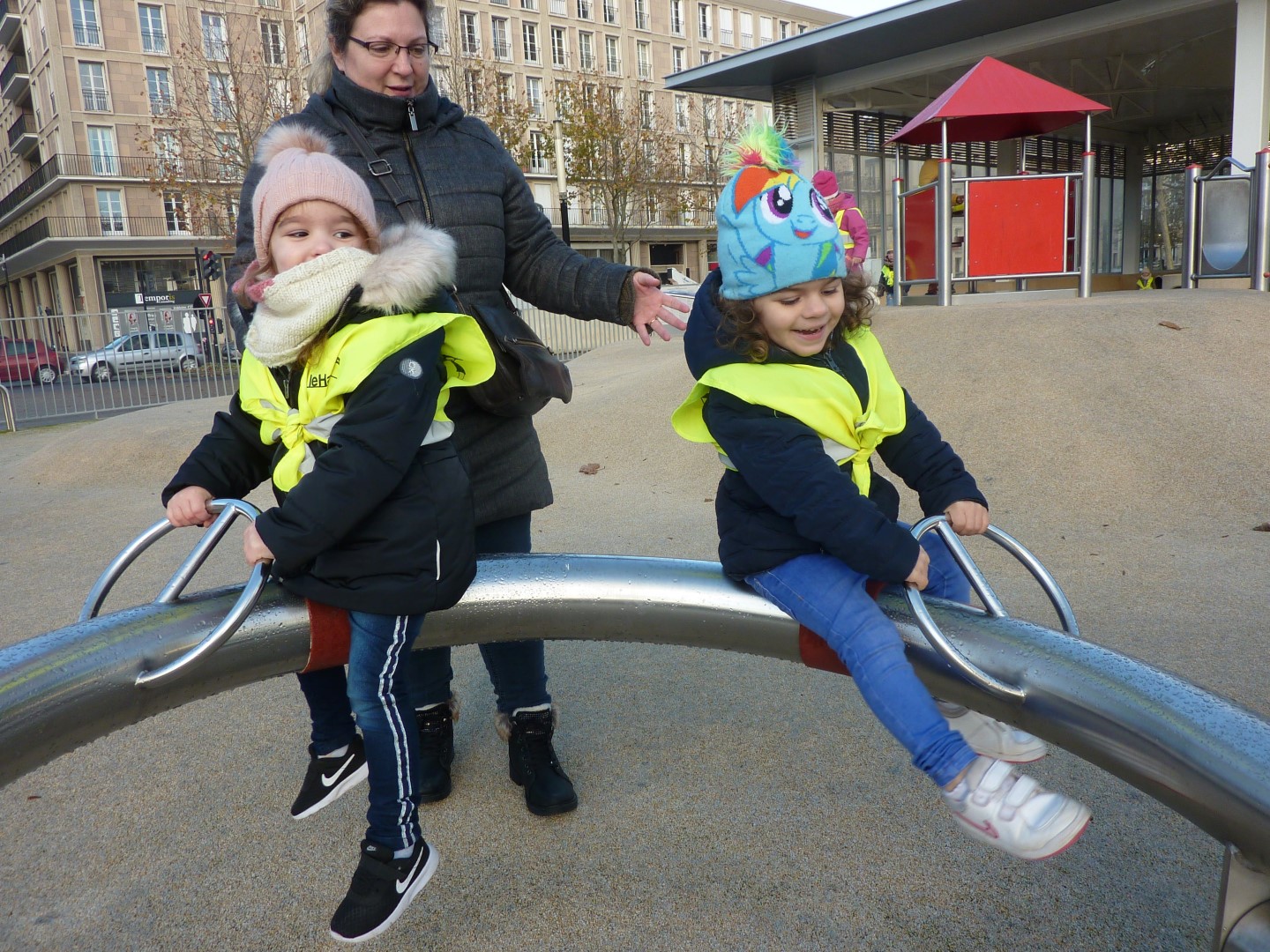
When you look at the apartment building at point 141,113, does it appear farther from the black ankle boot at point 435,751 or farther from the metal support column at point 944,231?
the black ankle boot at point 435,751

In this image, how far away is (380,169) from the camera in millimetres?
2262

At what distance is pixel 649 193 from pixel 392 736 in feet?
105

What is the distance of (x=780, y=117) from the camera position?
15430mm

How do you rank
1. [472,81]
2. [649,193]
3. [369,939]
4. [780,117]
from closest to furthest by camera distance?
[369,939] < [780,117] < [472,81] < [649,193]

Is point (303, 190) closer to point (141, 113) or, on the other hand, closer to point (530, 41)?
point (141, 113)

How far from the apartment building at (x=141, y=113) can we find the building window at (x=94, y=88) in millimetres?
49

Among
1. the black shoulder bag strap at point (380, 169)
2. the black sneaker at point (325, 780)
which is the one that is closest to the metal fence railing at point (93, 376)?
the black shoulder bag strap at point (380, 169)

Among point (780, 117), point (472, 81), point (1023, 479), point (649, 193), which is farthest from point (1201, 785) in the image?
point (649, 193)

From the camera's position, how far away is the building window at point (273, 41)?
915 inches

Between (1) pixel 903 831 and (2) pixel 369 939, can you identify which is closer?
(2) pixel 369 939

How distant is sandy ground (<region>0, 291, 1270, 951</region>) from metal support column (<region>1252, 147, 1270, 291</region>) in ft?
17.1

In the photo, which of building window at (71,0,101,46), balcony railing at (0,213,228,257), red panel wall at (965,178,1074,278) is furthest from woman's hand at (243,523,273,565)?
building window at (71,0,101,46)

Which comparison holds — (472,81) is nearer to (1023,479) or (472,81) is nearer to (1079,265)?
(1079,265)

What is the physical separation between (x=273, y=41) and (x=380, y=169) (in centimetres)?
3120
